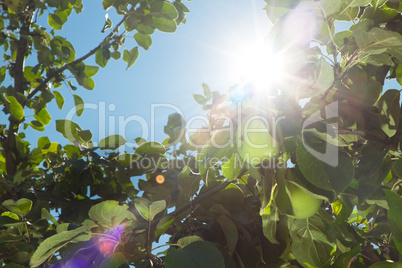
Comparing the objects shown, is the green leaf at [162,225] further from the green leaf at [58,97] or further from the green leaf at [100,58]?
the green leaf at [58,97]

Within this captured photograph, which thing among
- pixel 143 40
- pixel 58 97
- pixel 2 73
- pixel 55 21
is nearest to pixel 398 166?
pixel 143 40

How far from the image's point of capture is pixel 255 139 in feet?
1.67

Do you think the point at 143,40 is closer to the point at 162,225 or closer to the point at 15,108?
the point at 15,108

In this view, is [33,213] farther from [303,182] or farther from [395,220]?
[395,220]

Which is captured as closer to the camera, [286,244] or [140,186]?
[286,244]

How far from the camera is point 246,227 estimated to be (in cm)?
86

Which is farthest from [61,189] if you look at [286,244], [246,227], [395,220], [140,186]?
[395,220]

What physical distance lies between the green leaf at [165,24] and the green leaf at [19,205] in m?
0.99

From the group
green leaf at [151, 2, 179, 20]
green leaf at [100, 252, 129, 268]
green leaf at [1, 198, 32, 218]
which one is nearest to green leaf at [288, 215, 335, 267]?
green leaf at [100, 252, 129, 268]

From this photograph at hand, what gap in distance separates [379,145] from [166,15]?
118 centimetres

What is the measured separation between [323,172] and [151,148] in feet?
2.52

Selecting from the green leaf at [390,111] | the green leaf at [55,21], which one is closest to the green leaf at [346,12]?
the green leaf at [390,111]

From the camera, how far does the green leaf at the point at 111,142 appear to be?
4.37ft

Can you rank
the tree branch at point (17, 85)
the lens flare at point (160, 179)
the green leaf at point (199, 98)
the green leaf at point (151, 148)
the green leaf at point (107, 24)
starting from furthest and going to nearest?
the green leaf at point (107, 24)
the tree branch at point (17, 85)
the green leaf at point (199, 98)
the lens flare at point (160, 179)
the green leaf at point (151, 148)
